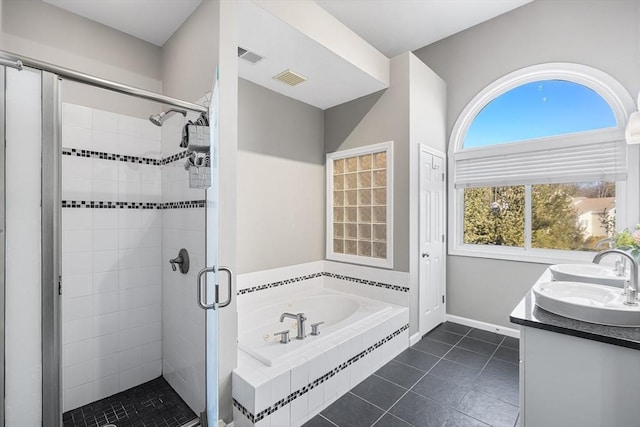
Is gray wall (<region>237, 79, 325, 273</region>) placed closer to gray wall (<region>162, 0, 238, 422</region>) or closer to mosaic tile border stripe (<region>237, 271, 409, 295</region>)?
mosaic tile border stripe (<region>237, 271, 409, 295</region>)

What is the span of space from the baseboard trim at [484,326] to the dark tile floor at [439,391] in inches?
4.6

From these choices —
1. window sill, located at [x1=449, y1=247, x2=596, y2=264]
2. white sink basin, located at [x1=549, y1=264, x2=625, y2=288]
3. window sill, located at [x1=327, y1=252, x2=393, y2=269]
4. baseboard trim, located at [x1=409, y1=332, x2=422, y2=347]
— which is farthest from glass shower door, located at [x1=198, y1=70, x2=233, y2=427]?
window sill, located at [x1=449, y1=247, x2=596, y2=264]

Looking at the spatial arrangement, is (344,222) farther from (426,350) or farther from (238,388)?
(238,388)

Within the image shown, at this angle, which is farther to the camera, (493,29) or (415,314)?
(493,29)

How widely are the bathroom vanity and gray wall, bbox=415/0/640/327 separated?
199 cm

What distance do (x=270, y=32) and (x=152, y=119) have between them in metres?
1.03

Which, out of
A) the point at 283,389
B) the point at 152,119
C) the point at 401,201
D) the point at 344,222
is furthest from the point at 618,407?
the point at 152,119

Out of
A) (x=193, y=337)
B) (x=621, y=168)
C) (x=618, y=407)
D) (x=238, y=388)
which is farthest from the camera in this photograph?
(x=621, y=168)

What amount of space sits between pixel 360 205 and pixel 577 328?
2.29m

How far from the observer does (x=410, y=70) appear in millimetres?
2881

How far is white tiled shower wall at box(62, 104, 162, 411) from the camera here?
1.96 metres

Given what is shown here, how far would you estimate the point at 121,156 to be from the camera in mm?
2166

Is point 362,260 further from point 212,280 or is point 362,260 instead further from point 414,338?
point 212,280

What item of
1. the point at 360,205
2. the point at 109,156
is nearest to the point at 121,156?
the point at 109,156
